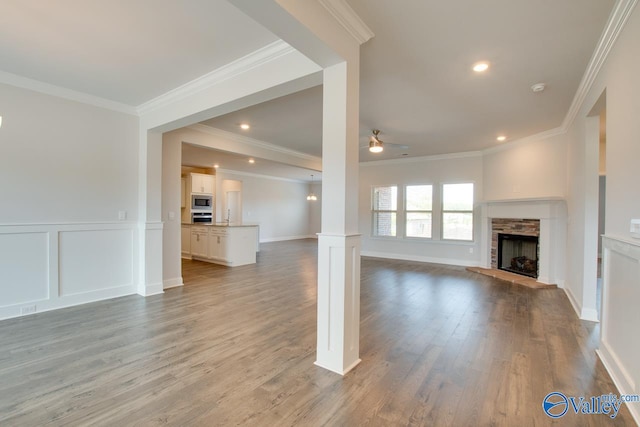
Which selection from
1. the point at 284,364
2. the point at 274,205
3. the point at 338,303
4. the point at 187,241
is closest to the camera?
the point at 338,303

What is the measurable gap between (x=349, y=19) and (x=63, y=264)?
4412 mm

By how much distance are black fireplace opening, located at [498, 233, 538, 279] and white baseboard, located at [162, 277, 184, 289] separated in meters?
6.50

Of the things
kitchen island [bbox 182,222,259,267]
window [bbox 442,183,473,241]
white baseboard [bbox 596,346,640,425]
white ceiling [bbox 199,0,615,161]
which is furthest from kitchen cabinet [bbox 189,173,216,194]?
white baseboard [bbox 596,346,640,425]

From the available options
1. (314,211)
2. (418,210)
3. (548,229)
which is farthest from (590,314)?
(314,211)

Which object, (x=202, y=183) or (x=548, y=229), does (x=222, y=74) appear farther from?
(x=202, y=183)

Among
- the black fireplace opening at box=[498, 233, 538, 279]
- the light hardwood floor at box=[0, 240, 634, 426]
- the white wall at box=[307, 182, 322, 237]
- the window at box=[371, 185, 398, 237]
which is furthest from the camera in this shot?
the white wall at box=[307, 182, 322, 237]

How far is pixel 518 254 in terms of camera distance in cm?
611

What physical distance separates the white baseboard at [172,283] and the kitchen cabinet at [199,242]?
91.7 inches

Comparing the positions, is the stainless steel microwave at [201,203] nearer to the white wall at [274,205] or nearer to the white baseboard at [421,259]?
the white wall at [274,205]

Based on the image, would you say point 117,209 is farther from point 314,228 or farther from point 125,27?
point 314,228

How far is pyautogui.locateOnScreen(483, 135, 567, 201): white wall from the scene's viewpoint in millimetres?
4953

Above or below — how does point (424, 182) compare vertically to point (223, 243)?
above

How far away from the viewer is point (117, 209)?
13.8 ft

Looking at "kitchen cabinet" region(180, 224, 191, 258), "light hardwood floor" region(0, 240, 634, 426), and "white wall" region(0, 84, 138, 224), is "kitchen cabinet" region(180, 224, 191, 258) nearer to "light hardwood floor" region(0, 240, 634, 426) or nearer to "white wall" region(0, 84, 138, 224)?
"white wall" region(0, 84, 138, 224)
